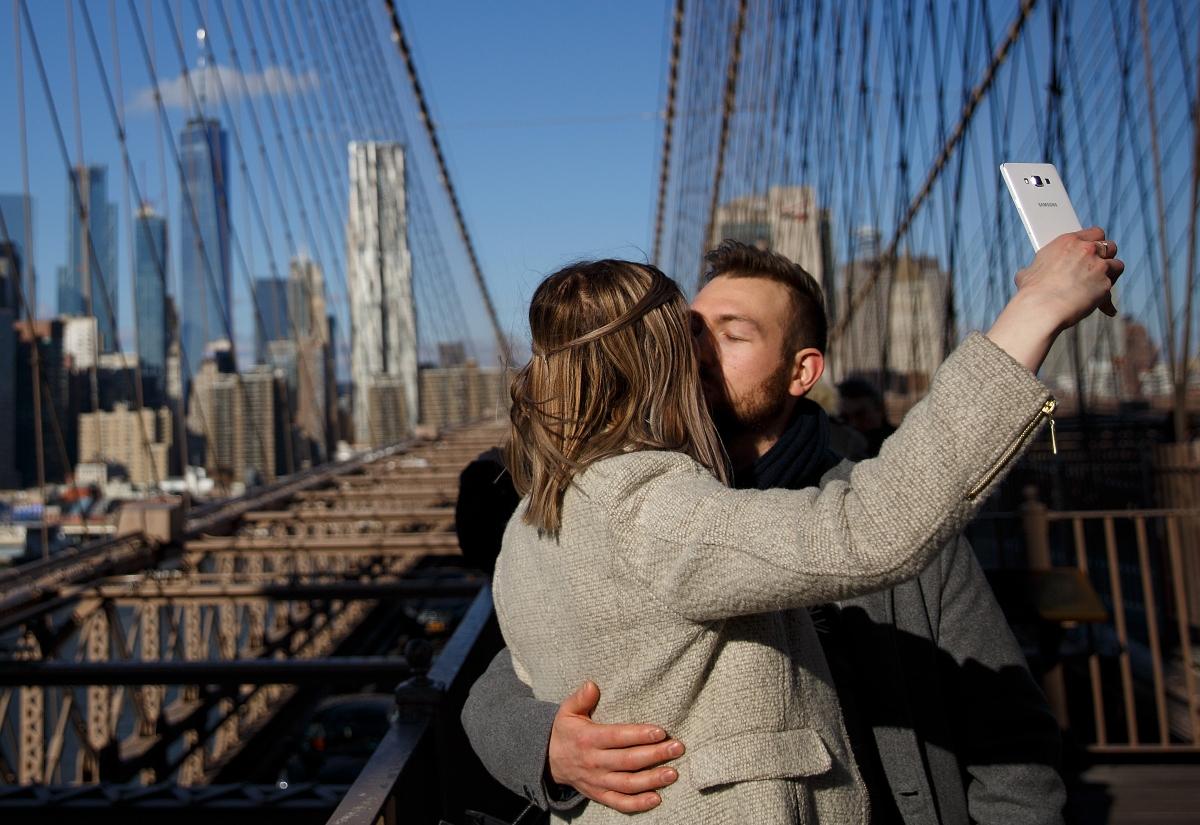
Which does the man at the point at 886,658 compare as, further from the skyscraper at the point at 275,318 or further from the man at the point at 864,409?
the skyscraper at the point at 275,318

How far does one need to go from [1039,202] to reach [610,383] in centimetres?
39

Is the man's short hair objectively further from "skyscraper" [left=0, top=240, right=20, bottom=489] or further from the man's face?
"skyscraper" [left=0, top=240, right=20, bottom=489]

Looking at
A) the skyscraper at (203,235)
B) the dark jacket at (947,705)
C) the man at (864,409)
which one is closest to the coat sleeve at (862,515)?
the dark jacket at (947,705)

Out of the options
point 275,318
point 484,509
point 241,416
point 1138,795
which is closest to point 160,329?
point 241,416

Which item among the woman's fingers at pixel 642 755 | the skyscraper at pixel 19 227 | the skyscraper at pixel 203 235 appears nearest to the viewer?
the woman's fingers at pixel 642 755

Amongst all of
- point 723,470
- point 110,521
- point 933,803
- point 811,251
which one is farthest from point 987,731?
point 811,251

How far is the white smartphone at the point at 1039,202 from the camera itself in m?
0.91

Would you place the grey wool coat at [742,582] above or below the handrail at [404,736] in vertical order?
above

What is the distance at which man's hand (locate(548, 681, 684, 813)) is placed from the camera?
3.30 feet

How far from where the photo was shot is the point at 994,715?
1316 millimetres

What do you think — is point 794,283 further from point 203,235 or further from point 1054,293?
point 203,235

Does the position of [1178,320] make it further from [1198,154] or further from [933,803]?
[933,803]

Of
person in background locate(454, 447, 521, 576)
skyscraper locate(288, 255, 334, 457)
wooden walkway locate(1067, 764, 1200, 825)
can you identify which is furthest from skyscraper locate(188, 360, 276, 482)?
person in background locate(454, 447, 521, 576)

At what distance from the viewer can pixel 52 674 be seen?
8.99ft
